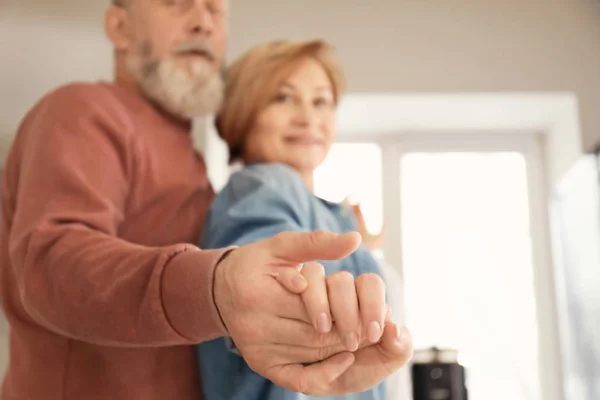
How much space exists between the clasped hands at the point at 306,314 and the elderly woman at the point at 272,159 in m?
0.27

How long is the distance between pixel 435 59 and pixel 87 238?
1.26m

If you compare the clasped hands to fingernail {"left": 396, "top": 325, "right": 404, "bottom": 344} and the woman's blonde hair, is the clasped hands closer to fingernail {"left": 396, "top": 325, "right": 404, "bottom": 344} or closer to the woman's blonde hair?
fingernail {"left": 396, "top": 325, "right": 404, "bottom": 344}

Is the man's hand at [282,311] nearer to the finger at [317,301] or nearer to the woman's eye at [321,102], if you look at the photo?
the finger at [317,301]

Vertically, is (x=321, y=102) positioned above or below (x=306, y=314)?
above

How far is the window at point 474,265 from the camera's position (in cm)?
177

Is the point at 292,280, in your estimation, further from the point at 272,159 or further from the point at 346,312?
the point at 272,159

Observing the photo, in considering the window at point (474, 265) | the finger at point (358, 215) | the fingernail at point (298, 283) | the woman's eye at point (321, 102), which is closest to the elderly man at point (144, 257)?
the fingernail at point (298, 283)

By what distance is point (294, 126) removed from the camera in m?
0.95

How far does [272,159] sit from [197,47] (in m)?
0.21

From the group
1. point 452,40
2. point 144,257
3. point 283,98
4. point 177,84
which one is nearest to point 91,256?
point 144,257

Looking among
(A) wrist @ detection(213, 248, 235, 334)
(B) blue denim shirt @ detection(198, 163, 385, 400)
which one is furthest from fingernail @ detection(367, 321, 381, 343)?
(B) blue denim shirt @ detection(198, 163, 385, 400)

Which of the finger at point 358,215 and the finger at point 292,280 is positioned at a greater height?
the finger at point 358,215

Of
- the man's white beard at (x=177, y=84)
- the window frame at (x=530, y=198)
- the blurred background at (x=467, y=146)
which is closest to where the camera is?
the man's white beard at (x=177, y=84)

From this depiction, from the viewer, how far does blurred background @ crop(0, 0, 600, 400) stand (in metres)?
1.33
